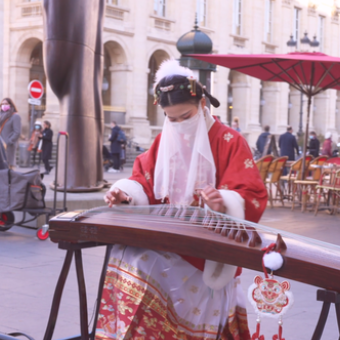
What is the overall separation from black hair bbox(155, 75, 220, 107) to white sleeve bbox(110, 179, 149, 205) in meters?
0.45

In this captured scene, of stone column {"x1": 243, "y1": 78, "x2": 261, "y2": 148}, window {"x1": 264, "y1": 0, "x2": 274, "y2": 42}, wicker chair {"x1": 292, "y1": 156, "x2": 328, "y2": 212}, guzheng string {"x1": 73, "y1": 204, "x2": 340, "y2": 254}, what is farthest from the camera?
window {"x1": 264, "y1": 0, "x2": 274, "y2": 42}

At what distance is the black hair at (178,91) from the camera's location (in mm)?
3041

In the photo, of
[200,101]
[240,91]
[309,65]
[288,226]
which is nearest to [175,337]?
[200,101]

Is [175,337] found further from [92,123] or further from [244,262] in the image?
[92,123]

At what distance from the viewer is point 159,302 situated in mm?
2729

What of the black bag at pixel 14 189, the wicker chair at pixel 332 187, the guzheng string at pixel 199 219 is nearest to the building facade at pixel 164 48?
the wicker chair at pixel 332 187

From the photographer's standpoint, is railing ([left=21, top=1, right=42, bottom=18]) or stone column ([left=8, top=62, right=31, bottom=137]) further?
stone column ([left=8, top=62, right=31, bottom=137])

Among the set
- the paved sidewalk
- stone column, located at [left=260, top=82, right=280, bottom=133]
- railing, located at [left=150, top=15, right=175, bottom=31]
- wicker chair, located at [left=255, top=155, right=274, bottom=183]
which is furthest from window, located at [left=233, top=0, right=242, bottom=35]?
the paved sidewalk

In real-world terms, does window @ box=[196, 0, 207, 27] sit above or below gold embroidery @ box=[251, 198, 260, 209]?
above

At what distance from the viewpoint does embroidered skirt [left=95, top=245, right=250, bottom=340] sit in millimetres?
2697

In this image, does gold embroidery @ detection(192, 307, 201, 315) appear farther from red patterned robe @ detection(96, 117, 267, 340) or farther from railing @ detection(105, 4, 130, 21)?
railing @ detection(105, 4, 130, 21)

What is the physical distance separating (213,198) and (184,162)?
0.42m

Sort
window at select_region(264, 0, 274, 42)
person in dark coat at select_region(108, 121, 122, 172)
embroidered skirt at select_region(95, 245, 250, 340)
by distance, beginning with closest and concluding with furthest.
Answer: embroidered skirt at select_region(95, 245, 250, 340), person in dark coat at select_region(108, 121, 122, 172), window at select_region(264, 0, 274, 42)

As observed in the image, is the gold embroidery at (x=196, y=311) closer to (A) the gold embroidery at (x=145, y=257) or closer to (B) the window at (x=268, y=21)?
(A) the gold embroidery at (x=145, y=257)
